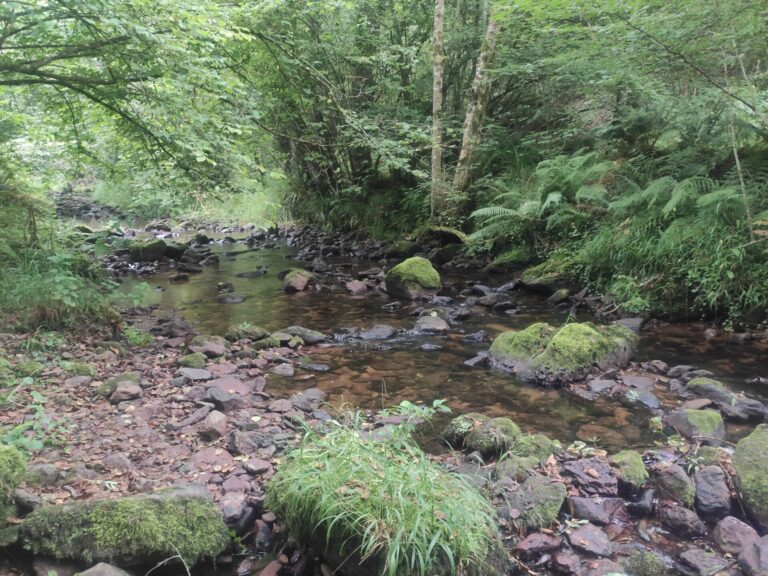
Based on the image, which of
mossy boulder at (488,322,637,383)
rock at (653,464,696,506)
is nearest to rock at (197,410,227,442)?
rock at (653,464,696,506)

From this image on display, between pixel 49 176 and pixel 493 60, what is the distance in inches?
394

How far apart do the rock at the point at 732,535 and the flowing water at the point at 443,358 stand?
4.16 ft

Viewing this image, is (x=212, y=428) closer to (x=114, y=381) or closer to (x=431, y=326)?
(x=114, y=381)

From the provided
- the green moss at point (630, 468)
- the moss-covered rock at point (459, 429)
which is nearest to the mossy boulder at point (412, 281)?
the moss-covered rock at point (459, 429)

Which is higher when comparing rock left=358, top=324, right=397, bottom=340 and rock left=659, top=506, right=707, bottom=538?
rock left=659, top=506, right=707, bottom=538

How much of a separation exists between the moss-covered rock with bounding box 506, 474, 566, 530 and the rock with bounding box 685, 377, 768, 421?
2.47 m

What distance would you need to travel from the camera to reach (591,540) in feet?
10.4

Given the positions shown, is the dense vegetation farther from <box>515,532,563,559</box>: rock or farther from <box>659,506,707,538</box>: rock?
<box>515,532,563,559</box>: rock

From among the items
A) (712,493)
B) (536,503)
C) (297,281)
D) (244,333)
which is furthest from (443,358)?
(297,281)

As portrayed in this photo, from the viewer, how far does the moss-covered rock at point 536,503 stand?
3291mm

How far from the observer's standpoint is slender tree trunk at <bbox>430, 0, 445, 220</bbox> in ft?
39.5

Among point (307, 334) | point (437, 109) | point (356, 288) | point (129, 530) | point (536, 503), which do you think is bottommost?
point (356, 288)

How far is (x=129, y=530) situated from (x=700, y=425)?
4443 millimetres

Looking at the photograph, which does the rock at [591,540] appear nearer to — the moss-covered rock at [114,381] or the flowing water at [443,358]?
the flowing water at [443,358]
